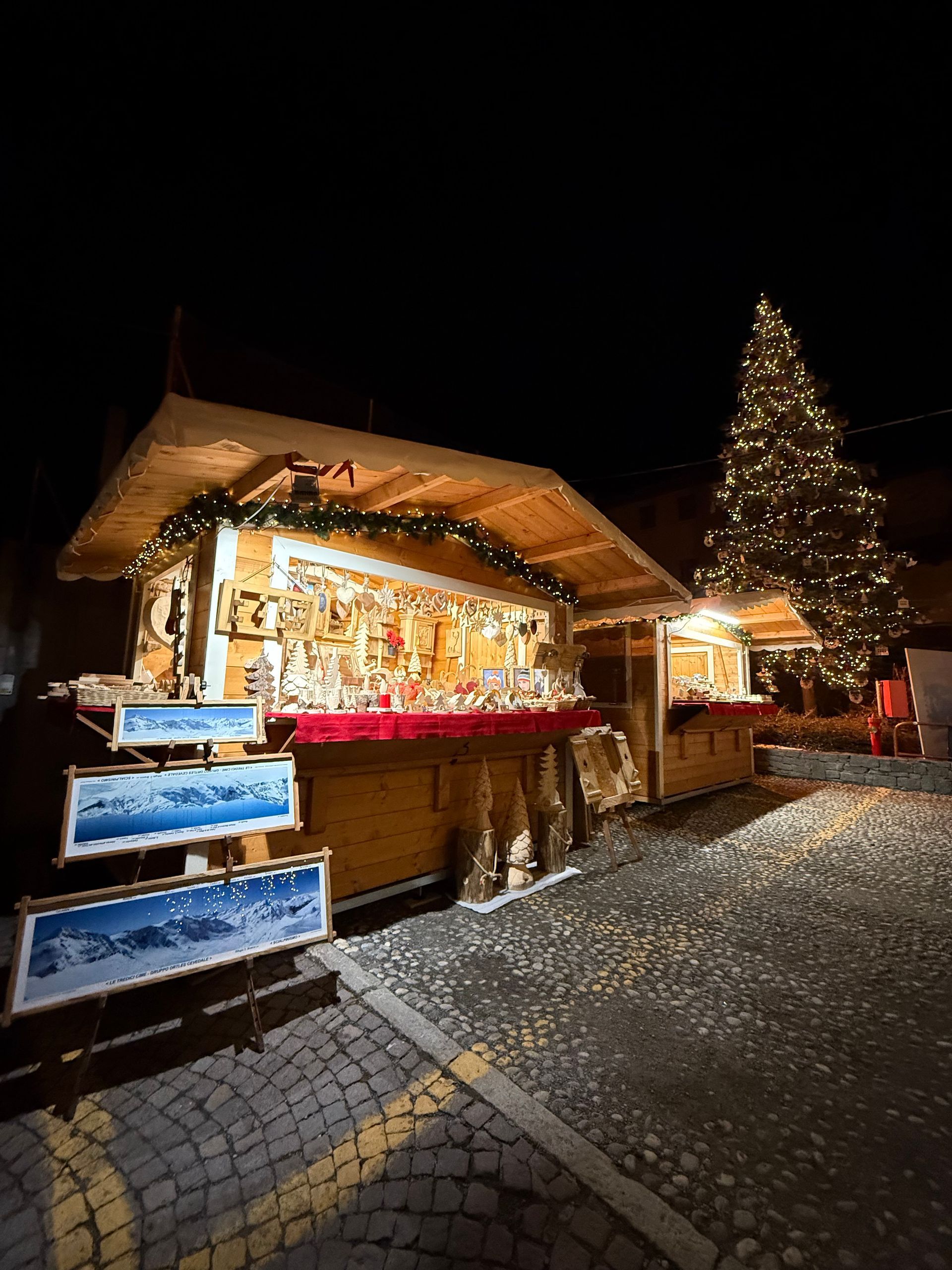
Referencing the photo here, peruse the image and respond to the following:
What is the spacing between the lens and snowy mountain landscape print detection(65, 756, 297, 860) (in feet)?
8.68

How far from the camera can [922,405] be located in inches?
656

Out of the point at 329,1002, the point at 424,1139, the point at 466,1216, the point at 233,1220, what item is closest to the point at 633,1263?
the point at 466,1216

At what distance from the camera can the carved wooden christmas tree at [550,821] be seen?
18.6 ft

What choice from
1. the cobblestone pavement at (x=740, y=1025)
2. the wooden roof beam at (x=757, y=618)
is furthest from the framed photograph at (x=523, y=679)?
the wooden roof beam at (x=757, y=618)

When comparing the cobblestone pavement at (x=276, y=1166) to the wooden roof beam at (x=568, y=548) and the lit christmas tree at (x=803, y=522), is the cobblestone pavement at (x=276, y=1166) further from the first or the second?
the lit christmas tree at (x=803, y=522)

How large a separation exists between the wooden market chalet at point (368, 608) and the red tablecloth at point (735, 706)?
2034 mm

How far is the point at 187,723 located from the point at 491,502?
3304 mm

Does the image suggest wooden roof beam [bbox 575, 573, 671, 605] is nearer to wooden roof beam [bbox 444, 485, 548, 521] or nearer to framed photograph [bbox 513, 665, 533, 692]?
framed photograph [bbox 513, 665, 533, 692]

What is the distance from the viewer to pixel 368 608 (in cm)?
542

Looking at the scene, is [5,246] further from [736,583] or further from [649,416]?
[649,416]

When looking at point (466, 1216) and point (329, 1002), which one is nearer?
point (466, 1216)

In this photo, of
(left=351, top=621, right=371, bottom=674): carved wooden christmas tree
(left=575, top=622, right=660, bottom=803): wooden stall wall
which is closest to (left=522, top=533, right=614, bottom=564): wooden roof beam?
(left=351, top=621, right=371, bottom=674): carved wooden christmas tree

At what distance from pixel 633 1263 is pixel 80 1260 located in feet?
6.29

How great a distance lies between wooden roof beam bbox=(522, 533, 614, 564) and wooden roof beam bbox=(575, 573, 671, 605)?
79 centimetres
